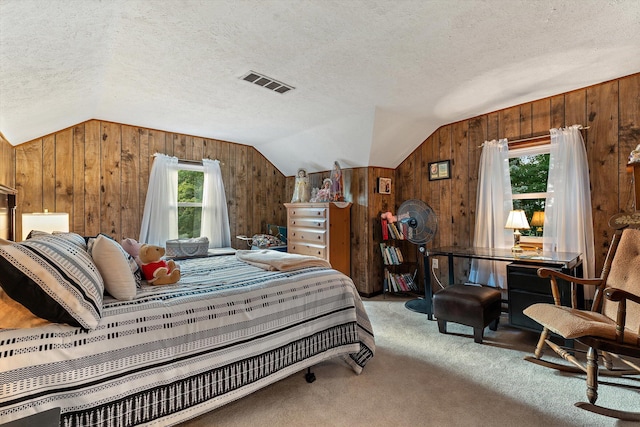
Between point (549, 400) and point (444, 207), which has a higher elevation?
point (444, 207)

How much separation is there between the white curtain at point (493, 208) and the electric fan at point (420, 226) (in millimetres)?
619

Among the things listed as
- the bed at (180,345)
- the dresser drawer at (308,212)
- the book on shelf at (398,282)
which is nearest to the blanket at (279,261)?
the bed at (180,345)

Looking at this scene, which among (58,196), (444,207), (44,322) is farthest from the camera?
(444,207)

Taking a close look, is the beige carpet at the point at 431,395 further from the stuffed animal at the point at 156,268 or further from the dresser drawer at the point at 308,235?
the dresser drawer at the point at 308,235

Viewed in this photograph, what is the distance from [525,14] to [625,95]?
5.91 ft

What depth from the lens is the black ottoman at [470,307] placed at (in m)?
2.67

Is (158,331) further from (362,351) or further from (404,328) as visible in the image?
(404,328)

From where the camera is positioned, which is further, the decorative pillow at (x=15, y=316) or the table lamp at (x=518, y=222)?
the table lamp at (x=518, y=222)

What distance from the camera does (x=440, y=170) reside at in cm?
413

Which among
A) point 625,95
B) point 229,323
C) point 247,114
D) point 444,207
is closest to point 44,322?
point 229,323

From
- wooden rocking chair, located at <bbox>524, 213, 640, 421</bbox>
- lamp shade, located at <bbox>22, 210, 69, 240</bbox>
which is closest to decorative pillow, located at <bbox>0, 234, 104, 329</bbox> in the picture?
lamp shade, located at <bbox>22, 210, 69, 240</bbox>

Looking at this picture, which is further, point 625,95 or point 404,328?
point 404,328

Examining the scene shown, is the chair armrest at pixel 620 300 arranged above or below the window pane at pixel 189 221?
below

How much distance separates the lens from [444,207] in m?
4.12
